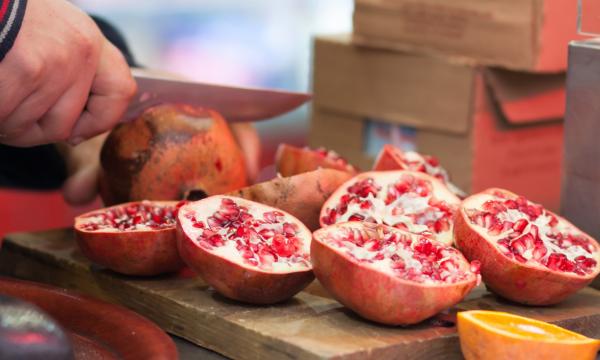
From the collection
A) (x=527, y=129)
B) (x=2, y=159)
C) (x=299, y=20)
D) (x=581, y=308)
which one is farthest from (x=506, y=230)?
(x=299, y=20)

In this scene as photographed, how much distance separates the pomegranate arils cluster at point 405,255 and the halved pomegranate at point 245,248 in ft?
0.26

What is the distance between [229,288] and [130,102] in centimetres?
48

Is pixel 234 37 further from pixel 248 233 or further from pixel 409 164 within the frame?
pixel 248 233

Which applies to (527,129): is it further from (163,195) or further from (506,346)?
(506,346)

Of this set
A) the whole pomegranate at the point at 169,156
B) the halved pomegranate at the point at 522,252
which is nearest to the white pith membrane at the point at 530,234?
the halved pomegranate at the point at 522,252

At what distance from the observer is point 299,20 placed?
17.2 ft

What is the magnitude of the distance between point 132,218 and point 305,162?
0.34 m

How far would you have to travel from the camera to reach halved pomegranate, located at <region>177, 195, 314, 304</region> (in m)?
1.21

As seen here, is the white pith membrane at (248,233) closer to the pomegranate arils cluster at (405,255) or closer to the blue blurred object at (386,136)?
the pomegranate arils cluster at (405,255)

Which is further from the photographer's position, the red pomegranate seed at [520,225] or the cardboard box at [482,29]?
the cardboard box at [482,29]

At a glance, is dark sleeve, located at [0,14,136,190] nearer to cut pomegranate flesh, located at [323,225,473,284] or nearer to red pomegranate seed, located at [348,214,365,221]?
red pomegranate seed, located at [348,214,365,221]

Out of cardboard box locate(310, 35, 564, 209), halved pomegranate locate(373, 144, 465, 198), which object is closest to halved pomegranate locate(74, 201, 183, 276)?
halved pomegranate locate(373, 144, 465, 198)

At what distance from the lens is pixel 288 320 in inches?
46.3

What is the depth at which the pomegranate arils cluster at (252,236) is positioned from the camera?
4.04 feet
